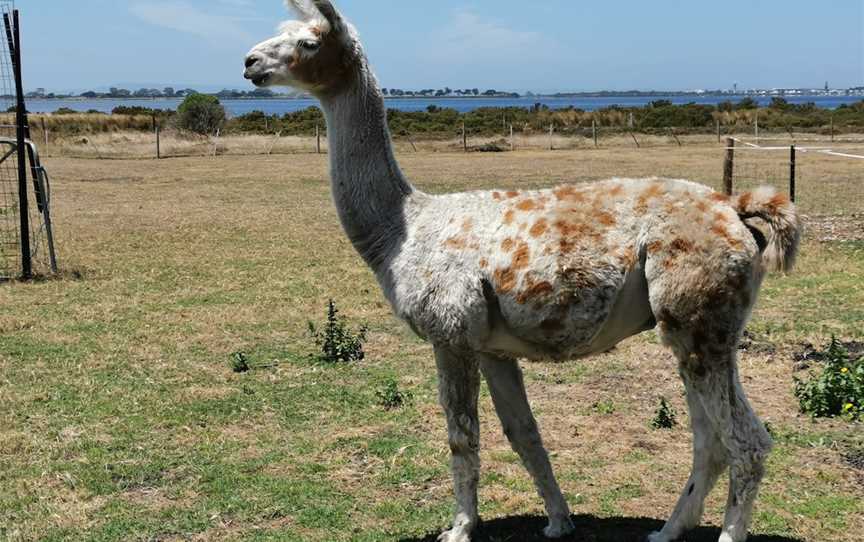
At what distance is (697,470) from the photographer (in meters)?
4.64

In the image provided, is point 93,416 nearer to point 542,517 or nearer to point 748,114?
point 542,517

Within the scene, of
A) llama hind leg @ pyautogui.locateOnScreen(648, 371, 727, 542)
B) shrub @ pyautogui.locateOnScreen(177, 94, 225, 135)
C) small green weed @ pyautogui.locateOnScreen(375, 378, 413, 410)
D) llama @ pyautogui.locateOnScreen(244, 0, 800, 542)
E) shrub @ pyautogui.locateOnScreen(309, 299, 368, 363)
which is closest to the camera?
llama @ pyautogui.locateOnScreen(244, 0, 800, 542)

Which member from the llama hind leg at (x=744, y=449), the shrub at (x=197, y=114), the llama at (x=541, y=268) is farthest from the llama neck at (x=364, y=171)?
the shrub at (x=197, y=114)

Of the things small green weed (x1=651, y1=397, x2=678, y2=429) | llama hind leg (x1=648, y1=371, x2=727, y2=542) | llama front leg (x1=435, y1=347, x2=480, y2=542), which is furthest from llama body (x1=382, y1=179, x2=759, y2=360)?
small green weed (x1=651, y1=397, x2=678, y2=429)

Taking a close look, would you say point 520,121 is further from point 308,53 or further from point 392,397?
point 308,53

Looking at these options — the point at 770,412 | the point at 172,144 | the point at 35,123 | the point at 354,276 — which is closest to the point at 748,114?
the point at 172,144

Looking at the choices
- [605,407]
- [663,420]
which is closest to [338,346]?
[605,407]

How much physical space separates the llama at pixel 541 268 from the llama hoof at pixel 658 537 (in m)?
0.01

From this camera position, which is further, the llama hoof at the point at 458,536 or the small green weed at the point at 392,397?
the small green weed at the point at 392,397

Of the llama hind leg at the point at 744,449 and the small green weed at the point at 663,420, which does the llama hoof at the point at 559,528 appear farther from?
the small green weed at the point at 663,420

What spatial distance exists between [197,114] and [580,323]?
63.0 m

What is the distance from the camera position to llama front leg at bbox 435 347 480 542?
4.54 metres

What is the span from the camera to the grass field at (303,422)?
17.8 feet

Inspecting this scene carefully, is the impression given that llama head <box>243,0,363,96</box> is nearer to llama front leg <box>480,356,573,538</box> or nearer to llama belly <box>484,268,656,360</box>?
llama belly <box>484,268,656,360</box>
